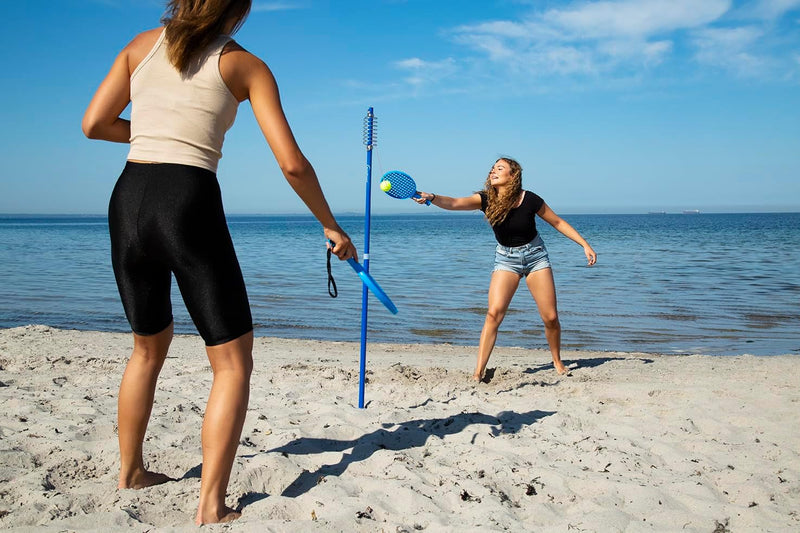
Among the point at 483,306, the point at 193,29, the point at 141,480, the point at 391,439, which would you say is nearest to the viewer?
the point at 193,29

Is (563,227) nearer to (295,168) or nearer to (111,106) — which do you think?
(295,168)

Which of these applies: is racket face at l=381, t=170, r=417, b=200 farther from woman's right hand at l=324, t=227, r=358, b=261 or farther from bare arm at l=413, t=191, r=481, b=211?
woman's right hand at l=324, t=227, r=358, b=261

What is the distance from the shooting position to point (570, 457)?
12.2ft

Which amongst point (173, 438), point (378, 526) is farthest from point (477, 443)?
point (173, 438)

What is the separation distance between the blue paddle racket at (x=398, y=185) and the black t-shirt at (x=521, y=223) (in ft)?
3.60

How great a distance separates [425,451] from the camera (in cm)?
374

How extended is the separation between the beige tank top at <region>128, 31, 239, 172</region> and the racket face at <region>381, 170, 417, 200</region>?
2.69 meters

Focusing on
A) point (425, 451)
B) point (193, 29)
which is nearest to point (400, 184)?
point (425, 451)

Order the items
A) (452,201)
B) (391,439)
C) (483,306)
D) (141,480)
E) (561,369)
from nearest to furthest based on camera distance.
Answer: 1. (141,480)
2. (391,439)
3. (452,201)
4. (561,369)
5. (483,306)

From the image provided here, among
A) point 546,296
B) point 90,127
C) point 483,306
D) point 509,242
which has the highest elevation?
point 90,127

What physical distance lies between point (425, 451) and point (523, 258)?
2733 millimetres

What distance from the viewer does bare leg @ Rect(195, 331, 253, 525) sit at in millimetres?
2525

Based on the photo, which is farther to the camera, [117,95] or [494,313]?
[494,313]

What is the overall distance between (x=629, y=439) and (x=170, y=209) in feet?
10.5
